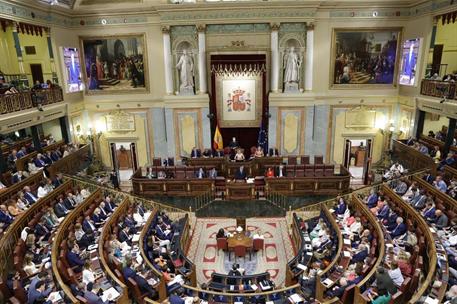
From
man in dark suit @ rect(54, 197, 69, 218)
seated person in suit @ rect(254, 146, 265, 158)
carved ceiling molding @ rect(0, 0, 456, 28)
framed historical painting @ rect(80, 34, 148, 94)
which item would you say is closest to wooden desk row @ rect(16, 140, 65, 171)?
man in dark suit @ rect(54, 197, 69, 218)

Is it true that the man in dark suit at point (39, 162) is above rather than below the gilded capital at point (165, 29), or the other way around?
below

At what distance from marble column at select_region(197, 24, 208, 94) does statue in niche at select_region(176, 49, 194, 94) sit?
1.57 ft

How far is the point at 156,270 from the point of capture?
340 inches

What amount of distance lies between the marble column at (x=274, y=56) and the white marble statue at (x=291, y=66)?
459 mm

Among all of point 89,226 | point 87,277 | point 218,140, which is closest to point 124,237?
point 89,226

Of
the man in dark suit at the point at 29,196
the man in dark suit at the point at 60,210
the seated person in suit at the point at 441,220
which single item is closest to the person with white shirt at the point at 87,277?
the man in dark suit at the point at 60,210

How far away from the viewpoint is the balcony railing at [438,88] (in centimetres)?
1293

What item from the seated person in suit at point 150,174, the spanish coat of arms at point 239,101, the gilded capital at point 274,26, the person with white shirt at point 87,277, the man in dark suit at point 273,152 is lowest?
the person with white shirt at point 87,277

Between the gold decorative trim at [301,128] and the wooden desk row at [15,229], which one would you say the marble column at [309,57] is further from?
the wooden desk row at [15,229]

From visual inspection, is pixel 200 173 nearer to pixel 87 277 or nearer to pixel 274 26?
pixel 87 277

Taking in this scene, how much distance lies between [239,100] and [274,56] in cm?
281

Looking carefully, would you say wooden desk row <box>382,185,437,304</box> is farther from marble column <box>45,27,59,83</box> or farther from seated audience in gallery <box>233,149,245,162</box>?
marble column <box>45,27,59,83</box>

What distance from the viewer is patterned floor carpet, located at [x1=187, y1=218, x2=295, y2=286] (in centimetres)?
1028

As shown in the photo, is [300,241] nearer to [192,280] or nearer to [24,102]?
[192,280]
